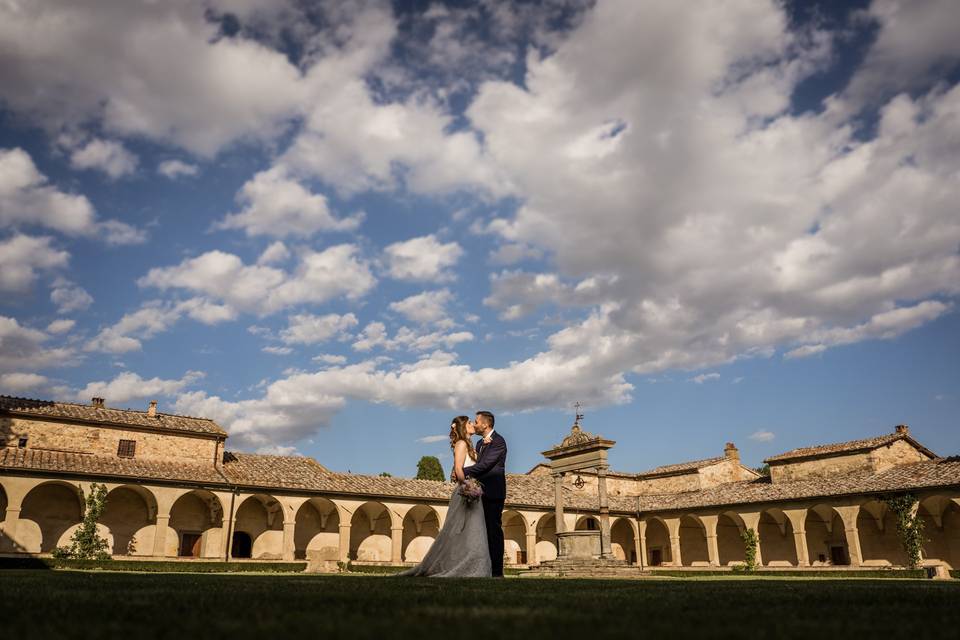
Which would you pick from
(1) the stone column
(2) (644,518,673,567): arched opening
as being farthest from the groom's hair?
(2) (644,518,673,567): arched opening

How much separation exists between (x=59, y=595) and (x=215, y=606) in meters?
1.36

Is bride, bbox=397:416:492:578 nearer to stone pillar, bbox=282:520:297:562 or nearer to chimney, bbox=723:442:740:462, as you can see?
stone pillar, bbox=282:520:297:562

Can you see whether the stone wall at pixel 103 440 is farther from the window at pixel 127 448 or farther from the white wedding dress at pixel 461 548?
the white wedding dress at pixel 461 548

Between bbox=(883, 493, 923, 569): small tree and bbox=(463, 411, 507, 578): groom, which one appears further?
bbox=(883, 493, 923, 569): small tree

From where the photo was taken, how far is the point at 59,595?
3748mm

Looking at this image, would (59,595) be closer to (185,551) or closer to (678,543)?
(185,551)

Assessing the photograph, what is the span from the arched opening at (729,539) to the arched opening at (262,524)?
23.0 meters

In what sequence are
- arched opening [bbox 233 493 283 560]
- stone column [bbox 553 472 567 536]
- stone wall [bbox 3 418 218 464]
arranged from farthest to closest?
arched opening [bbox 233 493 283 560] < stone wall [bbox 3 418 218 464] < stone column [bbox 553 472 567 536]

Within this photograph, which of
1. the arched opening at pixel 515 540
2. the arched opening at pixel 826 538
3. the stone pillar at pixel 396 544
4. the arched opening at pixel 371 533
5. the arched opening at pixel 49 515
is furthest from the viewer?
the arched opening at pixel 515 540

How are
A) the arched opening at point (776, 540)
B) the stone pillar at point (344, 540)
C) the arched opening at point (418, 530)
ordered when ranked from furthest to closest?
1. the arched opening at point (776, 540)
2. the arched opening at point (418, 530)
3. the stone pillar at point (344, 540)

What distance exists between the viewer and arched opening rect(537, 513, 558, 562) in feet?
121

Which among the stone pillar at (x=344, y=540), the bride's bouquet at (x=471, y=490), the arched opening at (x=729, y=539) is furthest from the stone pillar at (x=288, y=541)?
the arched opening at (x=729, y=539)

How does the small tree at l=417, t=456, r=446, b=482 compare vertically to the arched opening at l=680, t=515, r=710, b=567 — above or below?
above

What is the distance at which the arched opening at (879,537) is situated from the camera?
29219 mm
